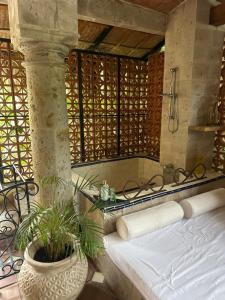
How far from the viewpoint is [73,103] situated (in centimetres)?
347

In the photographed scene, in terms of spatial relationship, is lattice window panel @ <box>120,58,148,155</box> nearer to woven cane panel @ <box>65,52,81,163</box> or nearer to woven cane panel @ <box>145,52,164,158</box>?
woven cane panel @ <box>145,52,164,158</box>

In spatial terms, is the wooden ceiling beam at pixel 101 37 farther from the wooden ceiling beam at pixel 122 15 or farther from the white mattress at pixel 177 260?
the white mattress at pixel 177 260

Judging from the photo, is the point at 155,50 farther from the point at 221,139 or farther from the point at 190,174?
the point at 190,174

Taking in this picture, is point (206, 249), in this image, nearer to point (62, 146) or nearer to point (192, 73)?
point (62, 146)

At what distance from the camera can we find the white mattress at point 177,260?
4.62 ft

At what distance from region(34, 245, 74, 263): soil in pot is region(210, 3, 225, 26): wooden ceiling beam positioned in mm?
2923

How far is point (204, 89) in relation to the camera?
9.04 feet

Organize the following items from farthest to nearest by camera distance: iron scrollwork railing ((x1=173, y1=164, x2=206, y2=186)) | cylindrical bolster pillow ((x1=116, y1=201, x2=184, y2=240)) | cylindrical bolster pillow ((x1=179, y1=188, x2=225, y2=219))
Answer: iron scrollwork railing ((x1=173, y1=164, x2=206, y2=186)) → cylindrical bolster pillow ((x1=179, y1=188, x2=225, y2=219)) → cylindrical bolster pillow ((x1=116, y1=201, x2=184, y2=240))

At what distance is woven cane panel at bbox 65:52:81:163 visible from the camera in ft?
11.0

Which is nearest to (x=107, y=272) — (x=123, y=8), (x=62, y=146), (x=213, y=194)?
(x=62, y=146)

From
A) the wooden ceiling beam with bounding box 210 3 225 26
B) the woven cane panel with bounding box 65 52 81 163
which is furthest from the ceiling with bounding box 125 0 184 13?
the woven cane panel with bounding box 65 52 81 163

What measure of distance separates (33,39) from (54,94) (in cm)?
42

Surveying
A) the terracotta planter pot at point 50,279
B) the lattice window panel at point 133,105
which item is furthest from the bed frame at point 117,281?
the lattice window panel at point 133,105

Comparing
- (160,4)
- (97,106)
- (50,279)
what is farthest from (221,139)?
(50,279)
